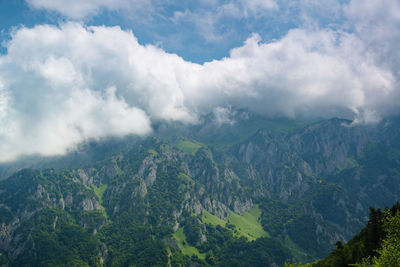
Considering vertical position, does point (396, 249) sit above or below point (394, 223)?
below

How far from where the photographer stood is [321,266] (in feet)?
413

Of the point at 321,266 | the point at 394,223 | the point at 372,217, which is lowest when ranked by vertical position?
the point at 321,266

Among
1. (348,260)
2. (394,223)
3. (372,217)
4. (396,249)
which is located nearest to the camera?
(396,249)

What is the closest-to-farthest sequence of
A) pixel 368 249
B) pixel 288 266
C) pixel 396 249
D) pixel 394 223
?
1. pixel 396 249
2. pixel 394 223
3. pixel 288 266
4. pixel 368 249

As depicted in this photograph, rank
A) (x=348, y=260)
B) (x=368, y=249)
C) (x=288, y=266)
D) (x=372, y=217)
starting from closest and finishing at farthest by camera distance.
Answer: (x=288, y=266), (x=348, y=260), (x=368, y=249), (x=372, y=217)

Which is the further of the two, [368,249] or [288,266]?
[368,249]

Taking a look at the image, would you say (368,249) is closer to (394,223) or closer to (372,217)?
(372,217)

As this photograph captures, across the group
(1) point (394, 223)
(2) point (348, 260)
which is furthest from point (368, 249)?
(1) point (394, 223)

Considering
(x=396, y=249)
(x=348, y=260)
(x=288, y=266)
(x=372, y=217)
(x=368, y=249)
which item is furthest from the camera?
→ (x=372, y=217)

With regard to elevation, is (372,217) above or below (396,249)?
above

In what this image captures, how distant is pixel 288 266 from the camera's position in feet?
309

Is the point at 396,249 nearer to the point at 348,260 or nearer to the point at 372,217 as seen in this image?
the point at 348,260

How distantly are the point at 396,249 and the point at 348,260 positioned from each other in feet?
189

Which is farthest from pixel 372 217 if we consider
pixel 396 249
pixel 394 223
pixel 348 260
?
pixel 396 249
